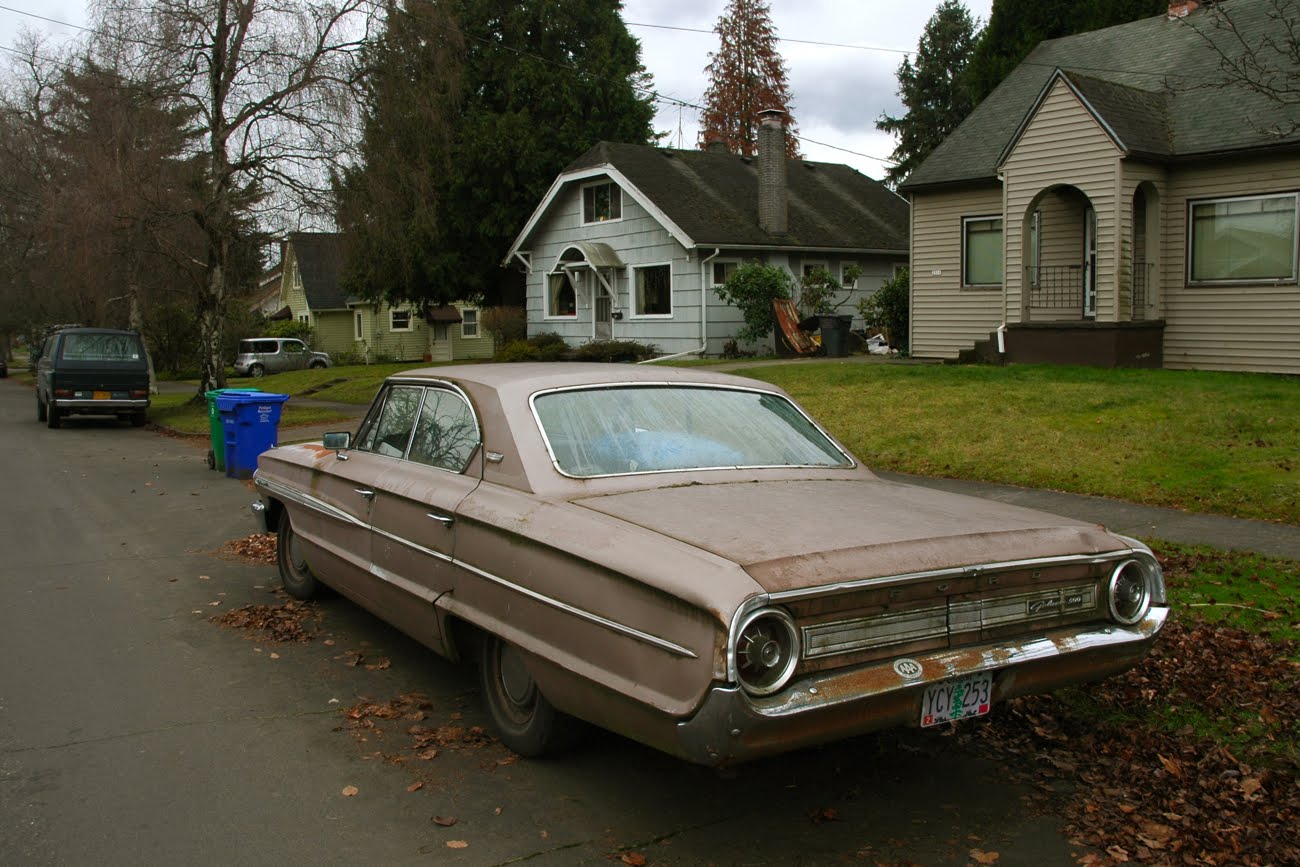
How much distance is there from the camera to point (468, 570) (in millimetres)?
4629

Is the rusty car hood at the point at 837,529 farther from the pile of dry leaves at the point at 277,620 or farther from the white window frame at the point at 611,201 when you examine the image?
the white window frame at the point at 611,201

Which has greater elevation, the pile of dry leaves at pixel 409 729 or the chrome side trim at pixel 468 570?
the chrome side trim at pixel 468 570

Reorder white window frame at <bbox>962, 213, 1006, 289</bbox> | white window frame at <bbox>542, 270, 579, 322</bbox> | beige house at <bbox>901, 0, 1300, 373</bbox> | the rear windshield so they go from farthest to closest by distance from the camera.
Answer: white window frame at <bbox>542, 270, 579, 322</bbox>, the rear windshield, white window frame at <bbox>962, 213, 1006, 289</bbox>, beige house at <bbox>901, 0, 1300, 373</bbox>

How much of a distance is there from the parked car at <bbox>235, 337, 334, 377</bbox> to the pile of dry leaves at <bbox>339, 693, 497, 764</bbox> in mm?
41746

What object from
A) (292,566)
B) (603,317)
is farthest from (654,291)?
(292,566)

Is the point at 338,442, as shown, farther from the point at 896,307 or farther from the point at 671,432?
the point at 896,307

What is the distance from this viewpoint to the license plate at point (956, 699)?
3.73 metres

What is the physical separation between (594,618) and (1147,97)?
731 inches

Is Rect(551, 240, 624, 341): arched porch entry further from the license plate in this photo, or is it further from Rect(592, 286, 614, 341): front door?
the license plate

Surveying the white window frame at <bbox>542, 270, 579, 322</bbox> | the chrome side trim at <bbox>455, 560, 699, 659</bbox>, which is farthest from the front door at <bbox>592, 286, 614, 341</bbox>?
the chrome side trim at <bbox>455, 560, 699, 659</bbox>

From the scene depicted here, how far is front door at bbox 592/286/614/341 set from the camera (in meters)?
30.5

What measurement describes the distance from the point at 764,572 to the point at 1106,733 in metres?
2.23

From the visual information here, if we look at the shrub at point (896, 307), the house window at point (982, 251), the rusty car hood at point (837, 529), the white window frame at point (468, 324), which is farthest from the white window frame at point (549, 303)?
the rusty car hood at point (837, 529)

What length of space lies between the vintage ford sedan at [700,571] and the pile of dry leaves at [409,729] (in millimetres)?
269
